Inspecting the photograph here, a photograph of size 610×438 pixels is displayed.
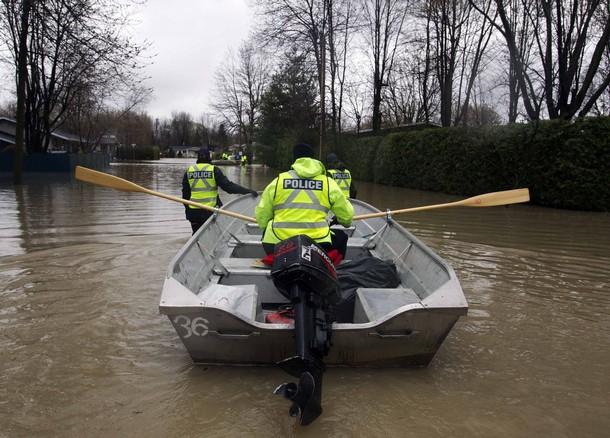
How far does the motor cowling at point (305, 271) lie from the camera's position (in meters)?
3.16

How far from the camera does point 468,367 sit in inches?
161

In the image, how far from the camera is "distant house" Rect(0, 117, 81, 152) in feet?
96.9

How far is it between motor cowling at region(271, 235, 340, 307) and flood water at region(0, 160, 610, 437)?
2.64 feet

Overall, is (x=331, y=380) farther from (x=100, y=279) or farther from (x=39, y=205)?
(x=39, y=205)

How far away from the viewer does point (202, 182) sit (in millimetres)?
6848

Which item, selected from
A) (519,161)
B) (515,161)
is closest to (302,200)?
(519,161)

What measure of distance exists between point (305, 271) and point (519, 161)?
13.3 m

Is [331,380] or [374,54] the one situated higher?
[374,54]

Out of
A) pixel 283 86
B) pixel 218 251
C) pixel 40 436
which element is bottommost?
pixel 40 436

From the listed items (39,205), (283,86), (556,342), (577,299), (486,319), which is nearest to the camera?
(556,342)

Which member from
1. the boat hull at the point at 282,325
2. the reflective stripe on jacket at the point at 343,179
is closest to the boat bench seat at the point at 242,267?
the boat hull at the point at 282,325

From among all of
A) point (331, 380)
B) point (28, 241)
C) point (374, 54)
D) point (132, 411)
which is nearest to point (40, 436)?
point (132, 411)

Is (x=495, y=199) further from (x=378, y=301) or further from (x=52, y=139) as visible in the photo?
(x=52, y=139)

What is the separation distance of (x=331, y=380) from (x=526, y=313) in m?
2.72
